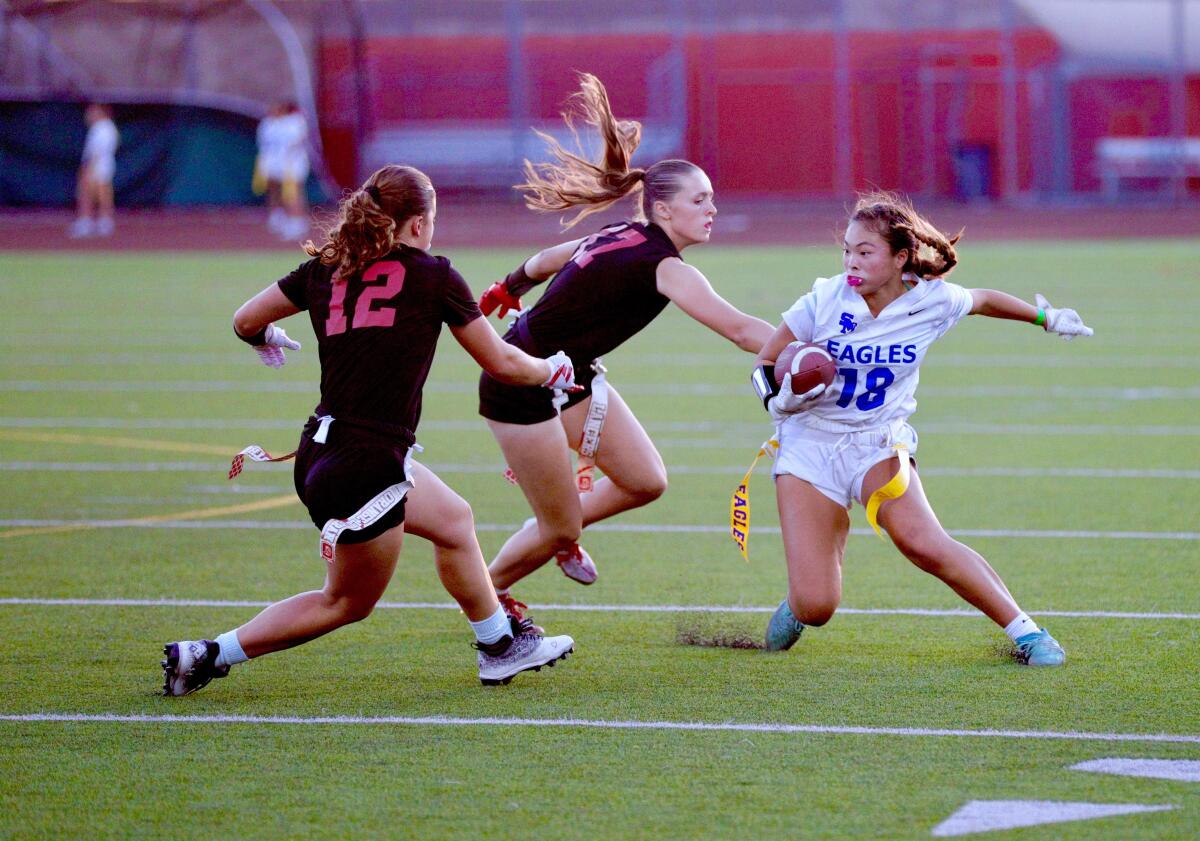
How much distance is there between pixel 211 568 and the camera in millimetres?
8078

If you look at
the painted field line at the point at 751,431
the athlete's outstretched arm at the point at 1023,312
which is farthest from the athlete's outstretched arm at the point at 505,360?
the painted field line at the point at 751,431

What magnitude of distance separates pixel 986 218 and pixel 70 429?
2546 centimetres

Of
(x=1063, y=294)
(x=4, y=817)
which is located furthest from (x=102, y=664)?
(x=1063, y=294)

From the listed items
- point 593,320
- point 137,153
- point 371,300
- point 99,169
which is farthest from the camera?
point 137,153

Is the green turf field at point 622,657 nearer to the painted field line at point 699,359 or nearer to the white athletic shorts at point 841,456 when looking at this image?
the white athletic shorts at point 841,456

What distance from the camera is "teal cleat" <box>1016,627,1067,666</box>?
6.07 m

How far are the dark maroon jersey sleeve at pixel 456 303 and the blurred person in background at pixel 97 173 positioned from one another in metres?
27.8

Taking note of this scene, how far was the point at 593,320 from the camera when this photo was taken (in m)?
6.68

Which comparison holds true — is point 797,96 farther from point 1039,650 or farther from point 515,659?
point 515,659

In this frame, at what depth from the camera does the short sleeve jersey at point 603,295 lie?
21.6 feet

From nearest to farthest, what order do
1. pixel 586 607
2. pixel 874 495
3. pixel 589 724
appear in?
pixel 589 724 → pixel 874 495 → pixel 586 607

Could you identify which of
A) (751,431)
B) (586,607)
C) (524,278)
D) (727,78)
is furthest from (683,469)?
(727,78)

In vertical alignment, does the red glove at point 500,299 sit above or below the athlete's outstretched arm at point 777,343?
above

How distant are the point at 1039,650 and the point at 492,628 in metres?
1.96
